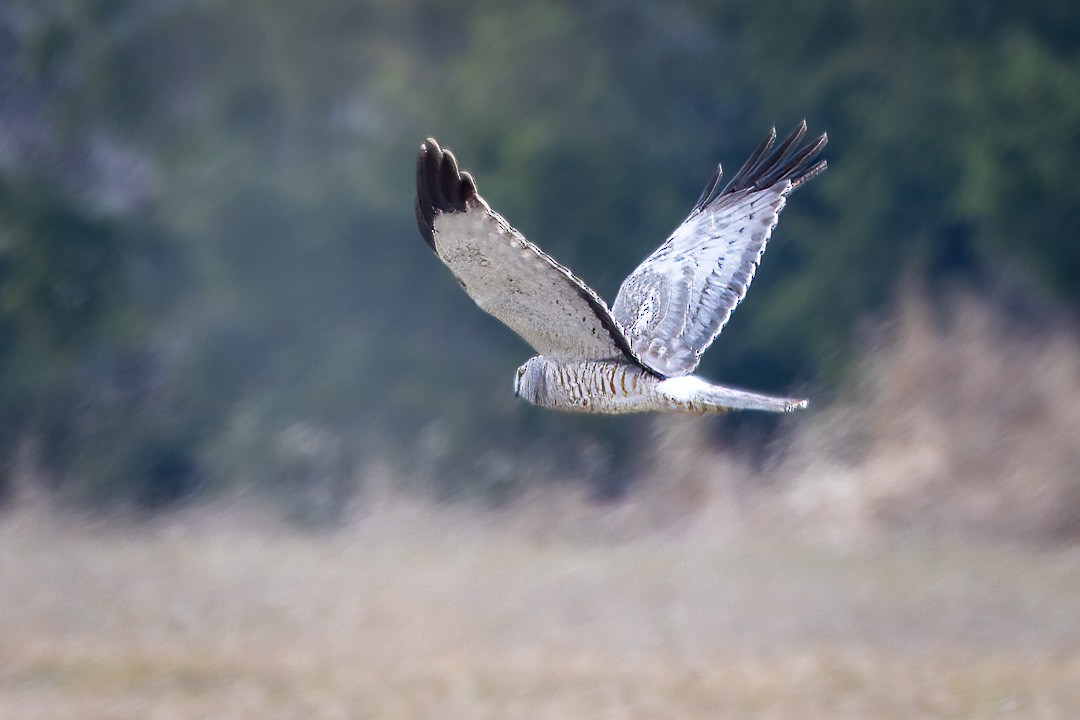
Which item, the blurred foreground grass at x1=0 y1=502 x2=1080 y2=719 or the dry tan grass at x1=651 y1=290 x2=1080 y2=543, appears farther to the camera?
the dry tan grass at x1=651 y1=290 x2=1080 y2=543

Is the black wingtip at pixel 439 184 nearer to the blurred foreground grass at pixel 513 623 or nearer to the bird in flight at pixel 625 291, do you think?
the bird in flight at pixel 625 291

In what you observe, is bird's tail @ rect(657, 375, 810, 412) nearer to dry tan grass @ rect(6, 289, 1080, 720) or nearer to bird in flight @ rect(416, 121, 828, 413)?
bird in flight @ rect(416, 121, 828, 413)

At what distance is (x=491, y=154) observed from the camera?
43.9 ft

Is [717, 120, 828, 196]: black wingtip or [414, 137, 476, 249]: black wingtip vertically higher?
[717, 120, 828, 196]: black wingtip

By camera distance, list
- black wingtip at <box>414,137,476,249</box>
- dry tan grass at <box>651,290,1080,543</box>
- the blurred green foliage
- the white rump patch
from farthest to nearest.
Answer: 1. the blurred green foliage
2. dry tan grass at <box>651,290,1080,543</box>
3. the white rump patch
4. black wingtip at <box>414,137,476,249</box>

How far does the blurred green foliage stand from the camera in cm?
1231

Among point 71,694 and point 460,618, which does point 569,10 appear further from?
point 71,694

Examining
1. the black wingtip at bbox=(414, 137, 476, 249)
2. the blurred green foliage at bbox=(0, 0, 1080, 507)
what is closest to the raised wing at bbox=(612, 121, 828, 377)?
A: the black wingtip at bbox=(414, 137, 476, 249)

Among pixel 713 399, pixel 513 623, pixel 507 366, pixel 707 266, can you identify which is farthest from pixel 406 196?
pixel 713 399

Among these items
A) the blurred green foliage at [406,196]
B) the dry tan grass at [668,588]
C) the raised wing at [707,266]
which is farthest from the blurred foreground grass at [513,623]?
the raised wing at [707,266]

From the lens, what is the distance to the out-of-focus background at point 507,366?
26.4 ft

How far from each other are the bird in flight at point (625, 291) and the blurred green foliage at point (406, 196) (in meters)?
6.39

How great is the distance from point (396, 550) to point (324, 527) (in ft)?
5.46

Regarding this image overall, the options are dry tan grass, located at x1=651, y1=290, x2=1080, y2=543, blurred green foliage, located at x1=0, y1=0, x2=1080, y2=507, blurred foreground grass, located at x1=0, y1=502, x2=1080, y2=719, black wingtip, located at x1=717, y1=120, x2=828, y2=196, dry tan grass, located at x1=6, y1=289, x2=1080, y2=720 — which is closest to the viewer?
black wingtip, located at x1=717, y1=120, x2=828, y2=196
